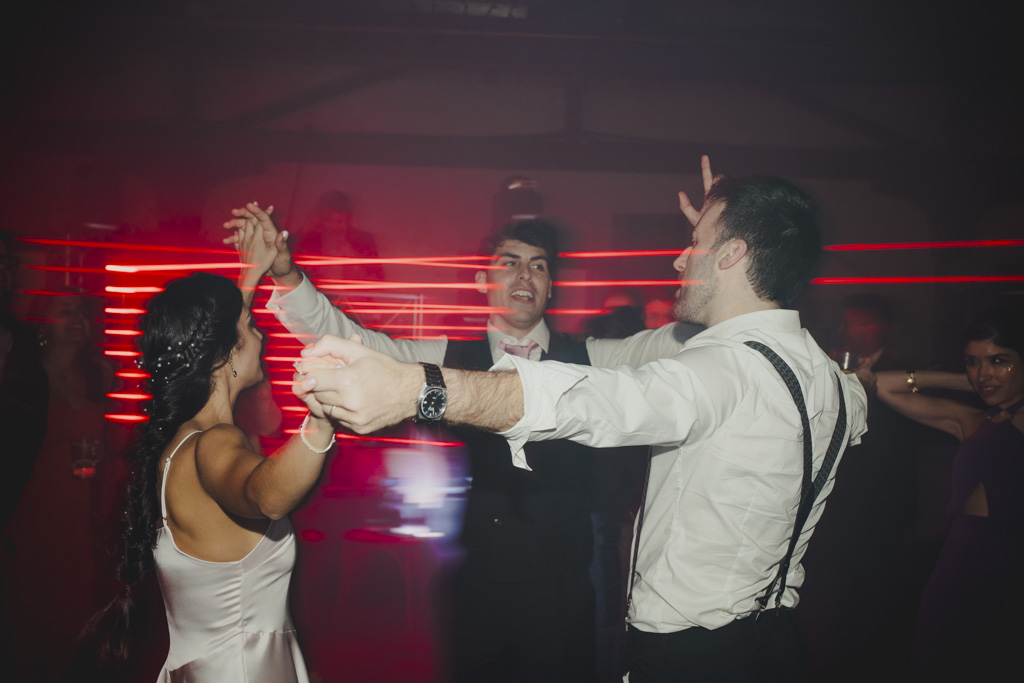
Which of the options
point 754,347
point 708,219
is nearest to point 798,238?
point 708,219

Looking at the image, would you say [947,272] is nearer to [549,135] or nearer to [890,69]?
[890,69]

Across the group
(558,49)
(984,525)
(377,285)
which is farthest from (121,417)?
(558,49)

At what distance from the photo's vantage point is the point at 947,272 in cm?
594

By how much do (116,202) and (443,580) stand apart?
16.0 ft

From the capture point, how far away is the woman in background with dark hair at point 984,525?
239cm

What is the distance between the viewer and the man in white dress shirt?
3.64 feet

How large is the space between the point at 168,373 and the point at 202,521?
0.43 meters

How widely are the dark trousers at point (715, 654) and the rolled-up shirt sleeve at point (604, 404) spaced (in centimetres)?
58

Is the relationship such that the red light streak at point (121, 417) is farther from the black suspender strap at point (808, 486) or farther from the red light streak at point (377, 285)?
the black suspender strap at point (808, 486)

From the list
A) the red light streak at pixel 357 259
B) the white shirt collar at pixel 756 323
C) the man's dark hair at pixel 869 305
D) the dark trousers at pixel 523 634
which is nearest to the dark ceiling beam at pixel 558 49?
the red light streak at pixel 357 259

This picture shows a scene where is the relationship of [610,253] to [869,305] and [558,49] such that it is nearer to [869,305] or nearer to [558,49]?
[558,49]

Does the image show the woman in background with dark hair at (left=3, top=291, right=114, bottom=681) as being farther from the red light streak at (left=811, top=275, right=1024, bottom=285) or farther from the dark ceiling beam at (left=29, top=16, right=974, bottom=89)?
the red light streak at (left=811, top=275, right=1024, bottom=285)

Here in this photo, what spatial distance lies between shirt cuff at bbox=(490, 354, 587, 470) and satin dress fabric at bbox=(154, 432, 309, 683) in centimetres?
98

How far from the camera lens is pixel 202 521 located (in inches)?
56.0
